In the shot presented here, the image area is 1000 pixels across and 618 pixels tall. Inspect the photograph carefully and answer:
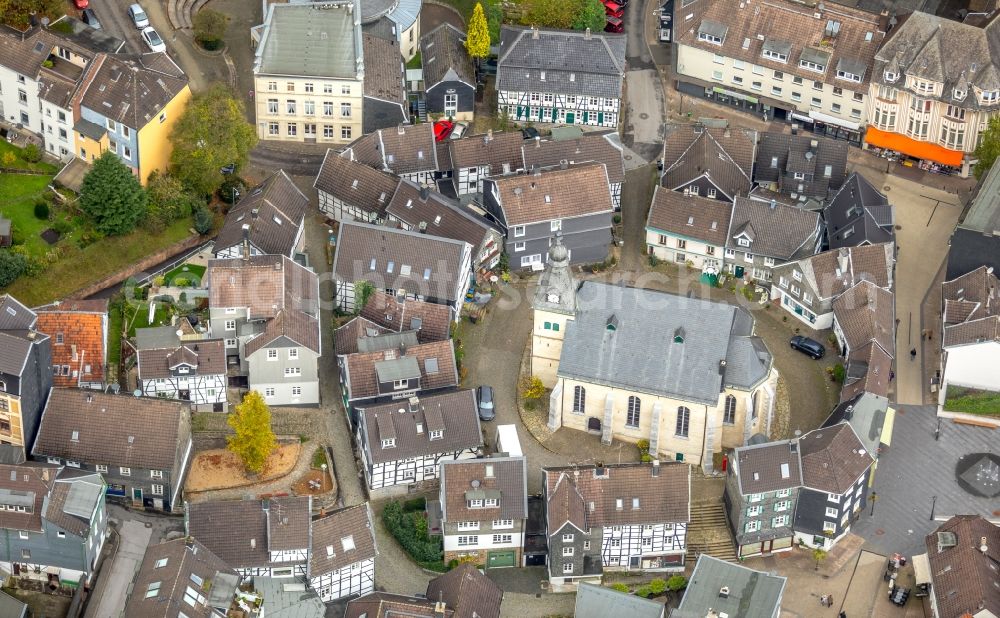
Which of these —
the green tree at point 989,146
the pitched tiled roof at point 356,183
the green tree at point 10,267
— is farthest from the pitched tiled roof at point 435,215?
the green tree at point 989,146

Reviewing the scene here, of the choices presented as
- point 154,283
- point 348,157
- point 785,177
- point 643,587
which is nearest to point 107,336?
point 154,283

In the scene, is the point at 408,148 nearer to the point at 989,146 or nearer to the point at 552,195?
the point at 552,195

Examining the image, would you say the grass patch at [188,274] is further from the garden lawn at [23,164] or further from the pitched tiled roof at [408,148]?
the pitched tiled roof at [408,148]

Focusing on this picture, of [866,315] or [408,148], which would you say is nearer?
[866,315]

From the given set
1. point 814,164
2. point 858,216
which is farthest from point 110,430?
point 814,164

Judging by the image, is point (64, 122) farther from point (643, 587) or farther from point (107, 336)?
point (643, 587)

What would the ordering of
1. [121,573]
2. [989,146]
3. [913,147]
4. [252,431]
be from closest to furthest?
[121,573]
[252,431]
[989,146]
[913,147]
